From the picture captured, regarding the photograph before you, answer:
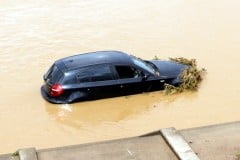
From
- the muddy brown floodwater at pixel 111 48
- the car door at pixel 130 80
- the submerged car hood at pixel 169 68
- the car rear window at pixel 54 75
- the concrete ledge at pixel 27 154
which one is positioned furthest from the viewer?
the submerged car hood at pixel 169 68

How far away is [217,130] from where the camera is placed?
9898mm

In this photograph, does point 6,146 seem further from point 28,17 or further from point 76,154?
point 28,17

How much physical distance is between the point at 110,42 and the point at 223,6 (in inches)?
287

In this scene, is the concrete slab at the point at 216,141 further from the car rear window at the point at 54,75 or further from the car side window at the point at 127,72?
the car rear window at the point at 54,75

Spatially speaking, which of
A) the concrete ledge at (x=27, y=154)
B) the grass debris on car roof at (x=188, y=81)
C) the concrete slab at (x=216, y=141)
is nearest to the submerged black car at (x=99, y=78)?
the grass debris on car roof at (x=188, y=81)

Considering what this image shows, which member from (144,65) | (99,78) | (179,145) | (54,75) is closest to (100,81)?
(99,78)

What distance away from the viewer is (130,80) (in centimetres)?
1373

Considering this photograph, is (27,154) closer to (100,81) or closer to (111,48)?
(100,81)

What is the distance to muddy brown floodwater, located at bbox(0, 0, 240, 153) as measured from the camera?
1277 cm

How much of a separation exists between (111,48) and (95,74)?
14.9 feet

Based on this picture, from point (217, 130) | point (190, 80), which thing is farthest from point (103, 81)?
point (217, 130)

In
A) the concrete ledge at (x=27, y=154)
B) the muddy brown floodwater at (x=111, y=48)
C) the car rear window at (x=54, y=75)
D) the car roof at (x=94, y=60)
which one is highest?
the car roof at (x=94, y=60)

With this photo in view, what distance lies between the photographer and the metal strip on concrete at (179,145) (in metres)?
8.87

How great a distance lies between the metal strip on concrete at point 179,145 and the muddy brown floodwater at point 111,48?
2.96 metres
